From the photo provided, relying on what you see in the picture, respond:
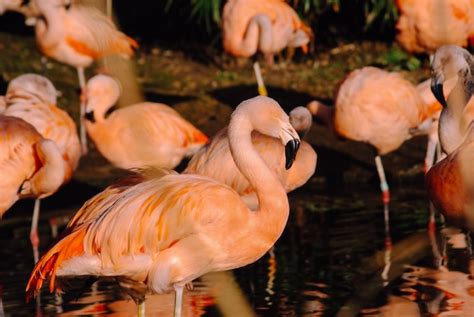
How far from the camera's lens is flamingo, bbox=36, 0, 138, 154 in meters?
9.65

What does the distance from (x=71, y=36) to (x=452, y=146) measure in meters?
5.32

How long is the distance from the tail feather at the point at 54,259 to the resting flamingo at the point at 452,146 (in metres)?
1.56

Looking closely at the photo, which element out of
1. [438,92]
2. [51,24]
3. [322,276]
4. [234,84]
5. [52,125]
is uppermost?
[438,92]

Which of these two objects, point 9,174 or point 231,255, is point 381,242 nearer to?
point 9,174

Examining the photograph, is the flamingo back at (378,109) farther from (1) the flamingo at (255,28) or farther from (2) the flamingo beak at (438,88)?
(2) the flamingo beak at (438,88)

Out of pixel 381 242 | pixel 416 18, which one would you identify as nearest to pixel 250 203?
pixel 381 242

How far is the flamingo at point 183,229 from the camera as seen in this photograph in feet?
12.7

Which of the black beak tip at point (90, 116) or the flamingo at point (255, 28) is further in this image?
the flamingo at point (255, 28)

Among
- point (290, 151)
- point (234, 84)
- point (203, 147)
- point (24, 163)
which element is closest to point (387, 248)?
point (203, 147)

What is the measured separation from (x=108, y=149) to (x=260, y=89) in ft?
7.85

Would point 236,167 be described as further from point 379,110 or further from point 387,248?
point 379,110

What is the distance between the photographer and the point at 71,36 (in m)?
9.67

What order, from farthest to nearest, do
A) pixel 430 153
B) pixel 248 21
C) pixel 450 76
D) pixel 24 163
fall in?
pixel 248 21 < pixel 430 153 < pixel 24 163 < pixel 450 76

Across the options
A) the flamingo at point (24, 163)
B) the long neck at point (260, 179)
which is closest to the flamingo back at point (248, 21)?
the flamingo at point (24, 163)
